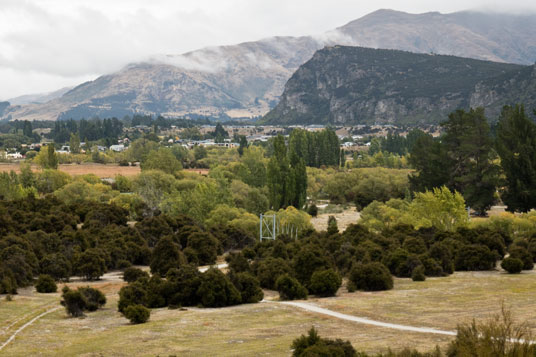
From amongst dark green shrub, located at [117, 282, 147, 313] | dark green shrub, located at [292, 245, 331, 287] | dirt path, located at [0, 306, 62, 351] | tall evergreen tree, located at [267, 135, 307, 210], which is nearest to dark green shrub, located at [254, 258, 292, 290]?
dark green shrub, located at [292, 245, 331, 287]

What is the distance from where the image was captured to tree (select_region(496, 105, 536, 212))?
241 feet

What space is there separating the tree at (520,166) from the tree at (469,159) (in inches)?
138

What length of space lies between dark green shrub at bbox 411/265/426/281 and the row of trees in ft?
120

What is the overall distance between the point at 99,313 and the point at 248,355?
15.4m

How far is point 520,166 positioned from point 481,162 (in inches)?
395

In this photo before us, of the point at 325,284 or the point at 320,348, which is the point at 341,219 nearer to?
the point at 325,284

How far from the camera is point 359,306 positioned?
32031 mm

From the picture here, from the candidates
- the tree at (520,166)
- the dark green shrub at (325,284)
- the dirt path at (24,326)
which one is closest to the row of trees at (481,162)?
the tree at (520,166)

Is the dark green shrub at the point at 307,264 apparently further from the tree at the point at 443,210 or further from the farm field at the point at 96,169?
the farm field at the point at 96,169

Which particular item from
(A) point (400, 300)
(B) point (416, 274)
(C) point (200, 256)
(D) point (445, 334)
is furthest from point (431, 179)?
(D) point (445, 334)

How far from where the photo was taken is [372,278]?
3812 cm

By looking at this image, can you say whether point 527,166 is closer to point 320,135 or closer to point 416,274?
point 416,274

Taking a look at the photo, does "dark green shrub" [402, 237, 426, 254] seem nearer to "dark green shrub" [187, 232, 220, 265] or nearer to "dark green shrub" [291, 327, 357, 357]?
"dark green shrub" [187, 232, 220, 265]

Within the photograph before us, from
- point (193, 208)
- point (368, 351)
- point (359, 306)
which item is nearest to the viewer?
point (368, 351)
